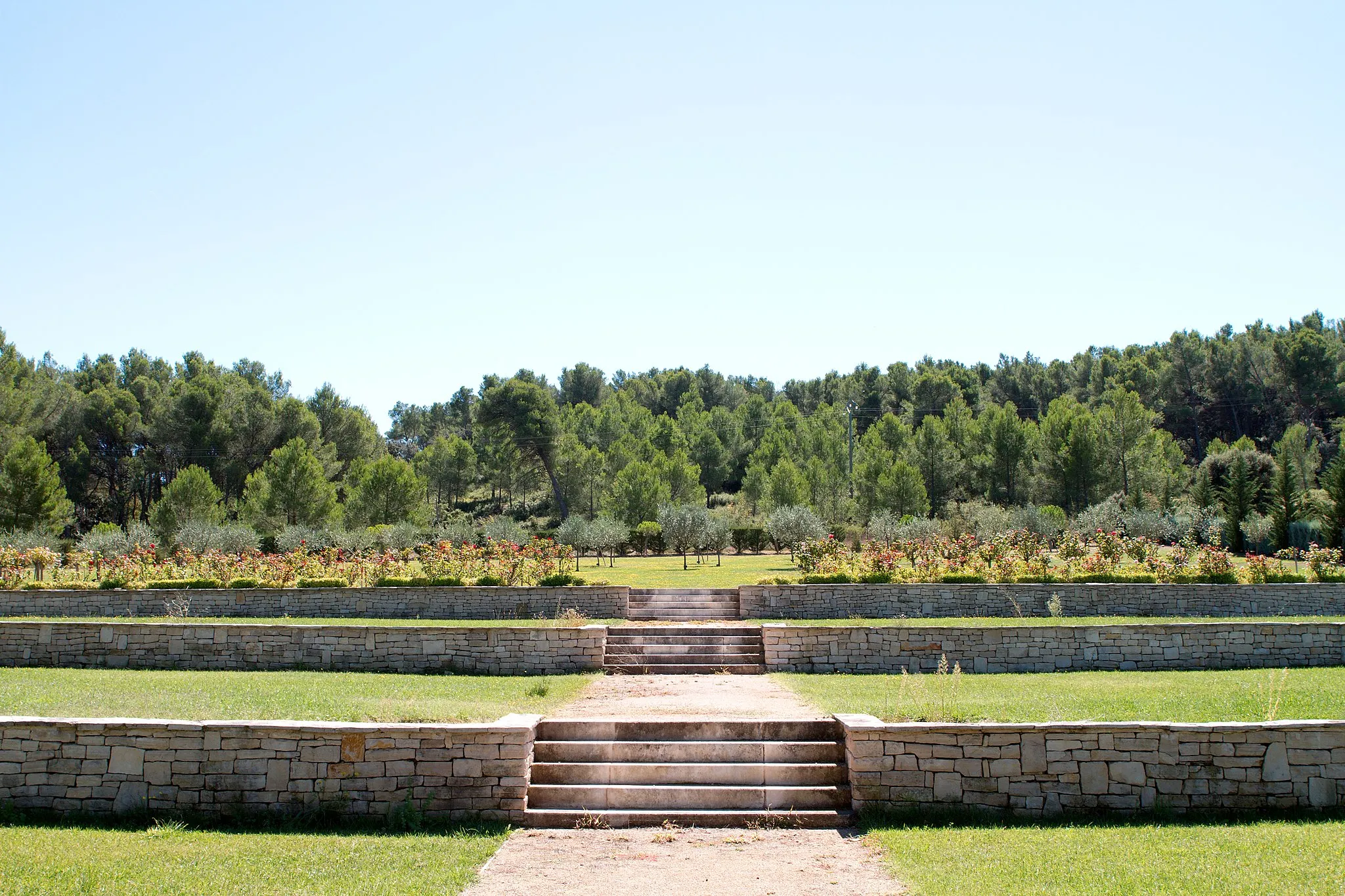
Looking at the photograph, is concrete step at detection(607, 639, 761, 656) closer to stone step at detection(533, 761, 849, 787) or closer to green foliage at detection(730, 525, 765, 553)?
stone step at detection(533, 761, 849, 787)

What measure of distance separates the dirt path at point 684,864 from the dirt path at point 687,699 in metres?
1.87

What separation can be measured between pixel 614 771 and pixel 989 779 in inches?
130

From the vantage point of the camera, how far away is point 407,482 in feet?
152

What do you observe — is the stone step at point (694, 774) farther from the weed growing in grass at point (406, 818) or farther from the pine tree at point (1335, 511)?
the pine tree at point (1335, 511)

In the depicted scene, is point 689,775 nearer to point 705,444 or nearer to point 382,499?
point 382,499

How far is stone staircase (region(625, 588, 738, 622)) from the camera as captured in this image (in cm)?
1917

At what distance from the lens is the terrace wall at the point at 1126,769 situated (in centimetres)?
746

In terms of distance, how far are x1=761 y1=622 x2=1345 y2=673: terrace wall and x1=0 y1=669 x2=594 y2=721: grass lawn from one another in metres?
4.06

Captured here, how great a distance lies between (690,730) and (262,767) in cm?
385

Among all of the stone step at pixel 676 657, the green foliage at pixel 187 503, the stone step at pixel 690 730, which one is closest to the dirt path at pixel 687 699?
the stone step at pixel 690 730

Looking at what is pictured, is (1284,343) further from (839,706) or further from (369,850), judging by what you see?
(369,850)

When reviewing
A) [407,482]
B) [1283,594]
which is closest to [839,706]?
[1283,594]

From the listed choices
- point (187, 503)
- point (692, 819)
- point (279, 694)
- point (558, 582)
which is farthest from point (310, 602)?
point (187, 503)

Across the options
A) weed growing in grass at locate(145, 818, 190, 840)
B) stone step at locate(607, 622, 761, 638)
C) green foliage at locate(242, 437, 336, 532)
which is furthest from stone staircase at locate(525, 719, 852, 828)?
green foliage at locate(242, 437, 336, 532)
